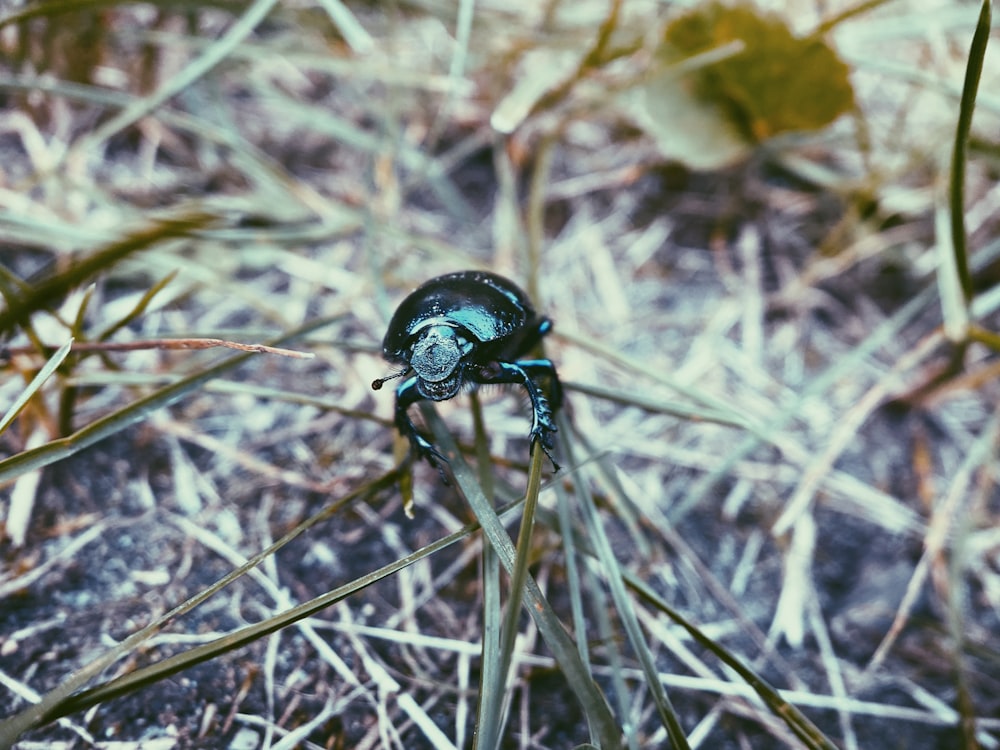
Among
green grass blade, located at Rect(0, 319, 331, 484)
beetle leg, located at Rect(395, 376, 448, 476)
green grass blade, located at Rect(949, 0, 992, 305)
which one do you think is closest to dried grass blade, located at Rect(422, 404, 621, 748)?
beetle leg, located at Rect(395, 376, 448, 476)

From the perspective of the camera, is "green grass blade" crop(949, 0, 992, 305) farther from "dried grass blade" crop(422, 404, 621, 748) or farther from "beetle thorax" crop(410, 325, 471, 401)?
"dried grass blade" crop(422, 404, 621, 748)

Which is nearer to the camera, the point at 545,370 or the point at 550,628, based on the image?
the point at 550,628

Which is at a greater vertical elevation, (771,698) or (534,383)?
(534,383)

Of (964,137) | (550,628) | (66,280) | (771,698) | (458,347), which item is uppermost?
(66,280)

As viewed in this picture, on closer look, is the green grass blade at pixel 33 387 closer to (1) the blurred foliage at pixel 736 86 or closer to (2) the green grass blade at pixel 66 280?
(2) the green grass blade at pixel 66 280

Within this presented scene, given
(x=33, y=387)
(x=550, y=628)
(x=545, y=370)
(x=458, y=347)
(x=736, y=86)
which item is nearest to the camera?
(x=550, y=628)

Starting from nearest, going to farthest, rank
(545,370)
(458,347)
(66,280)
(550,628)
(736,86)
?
(66,280), (550,628), (458,347), (545,370), (736,86)

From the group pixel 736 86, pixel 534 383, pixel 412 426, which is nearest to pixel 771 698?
pixel 534 383

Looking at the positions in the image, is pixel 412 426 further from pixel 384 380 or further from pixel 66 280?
pixel 66 280
